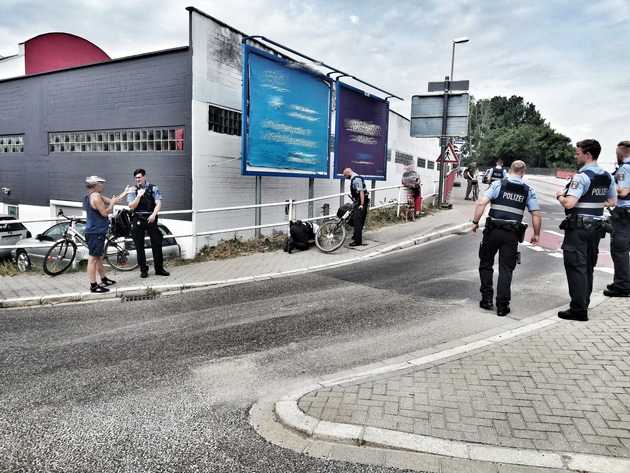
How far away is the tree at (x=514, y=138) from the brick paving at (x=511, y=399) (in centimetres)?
7717

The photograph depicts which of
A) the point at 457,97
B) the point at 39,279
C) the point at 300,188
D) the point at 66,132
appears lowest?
the point at 39,279

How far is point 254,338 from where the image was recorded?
526 centimetres

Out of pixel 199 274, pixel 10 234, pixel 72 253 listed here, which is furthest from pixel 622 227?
pixel 10 234

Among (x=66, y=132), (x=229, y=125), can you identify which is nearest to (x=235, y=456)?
(x=229, y=125)

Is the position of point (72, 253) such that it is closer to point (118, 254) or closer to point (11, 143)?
point (118, 254)

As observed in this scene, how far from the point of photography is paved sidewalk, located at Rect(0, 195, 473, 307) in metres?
7.42

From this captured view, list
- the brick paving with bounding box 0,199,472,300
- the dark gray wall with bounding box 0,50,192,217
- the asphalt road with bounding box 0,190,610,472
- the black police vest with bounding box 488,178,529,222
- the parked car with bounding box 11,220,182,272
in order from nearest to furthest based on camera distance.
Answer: the asphalt road with bounding box 0,190,610,472
the black police vest with bounding box 488,178,529,222
the brick paving with bounding box 0,199,472,300
the parked car with bounding box 11,220,182,272
the dark gray wall with bounding box 0,50,192,217

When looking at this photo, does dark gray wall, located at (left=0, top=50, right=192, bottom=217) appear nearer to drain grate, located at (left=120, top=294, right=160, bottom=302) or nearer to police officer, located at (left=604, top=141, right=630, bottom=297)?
drain grate, located at (left=120, top=294, right=160, bottom=302)

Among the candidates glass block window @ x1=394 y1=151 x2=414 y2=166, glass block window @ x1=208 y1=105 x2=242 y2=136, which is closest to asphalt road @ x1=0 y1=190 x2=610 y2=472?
glass block window @ x1=208 y1=105 x2=242 y2=136

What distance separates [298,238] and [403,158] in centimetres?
1754

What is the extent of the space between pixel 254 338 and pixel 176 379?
1232 mm

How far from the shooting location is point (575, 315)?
5.57m

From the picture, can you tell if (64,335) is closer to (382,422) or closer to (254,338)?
(254,338)

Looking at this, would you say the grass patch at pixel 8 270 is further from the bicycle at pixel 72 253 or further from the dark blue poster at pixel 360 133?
the dark blue poster at pixel 360 133
